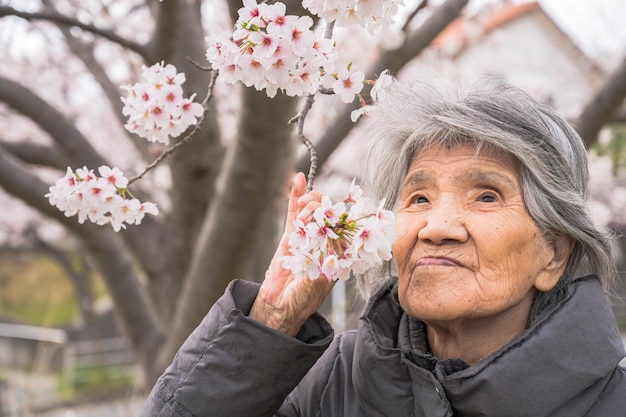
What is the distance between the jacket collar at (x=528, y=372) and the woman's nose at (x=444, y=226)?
0.26 meters

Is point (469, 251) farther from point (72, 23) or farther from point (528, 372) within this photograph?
point (72, 23)

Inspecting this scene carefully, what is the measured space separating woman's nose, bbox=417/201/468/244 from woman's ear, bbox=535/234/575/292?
260mm

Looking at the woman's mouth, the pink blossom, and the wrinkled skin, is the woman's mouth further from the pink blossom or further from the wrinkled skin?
the pink blossom

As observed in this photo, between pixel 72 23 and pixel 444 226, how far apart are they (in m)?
2.65

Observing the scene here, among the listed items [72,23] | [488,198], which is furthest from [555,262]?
[72,23]

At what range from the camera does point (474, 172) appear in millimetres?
1758

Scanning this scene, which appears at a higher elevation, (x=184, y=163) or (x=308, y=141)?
(x=184, y=163)

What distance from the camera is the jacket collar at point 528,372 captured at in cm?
156

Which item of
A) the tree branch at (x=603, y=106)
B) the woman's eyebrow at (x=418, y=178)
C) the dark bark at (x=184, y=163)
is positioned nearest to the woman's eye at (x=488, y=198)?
the woman's eyebrow at (x=418, y=178)

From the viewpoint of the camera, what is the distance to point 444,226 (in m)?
1.71

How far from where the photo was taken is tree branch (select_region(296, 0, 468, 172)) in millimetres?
4117

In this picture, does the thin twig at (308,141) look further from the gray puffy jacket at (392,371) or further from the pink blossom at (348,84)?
the gray puffy jacket at (392,371)

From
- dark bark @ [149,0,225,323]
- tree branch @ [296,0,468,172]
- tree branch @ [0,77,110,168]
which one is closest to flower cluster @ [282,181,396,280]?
dark bark @ [149,0,225,323]

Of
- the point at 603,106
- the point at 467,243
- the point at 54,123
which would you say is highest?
the point at 54,123
